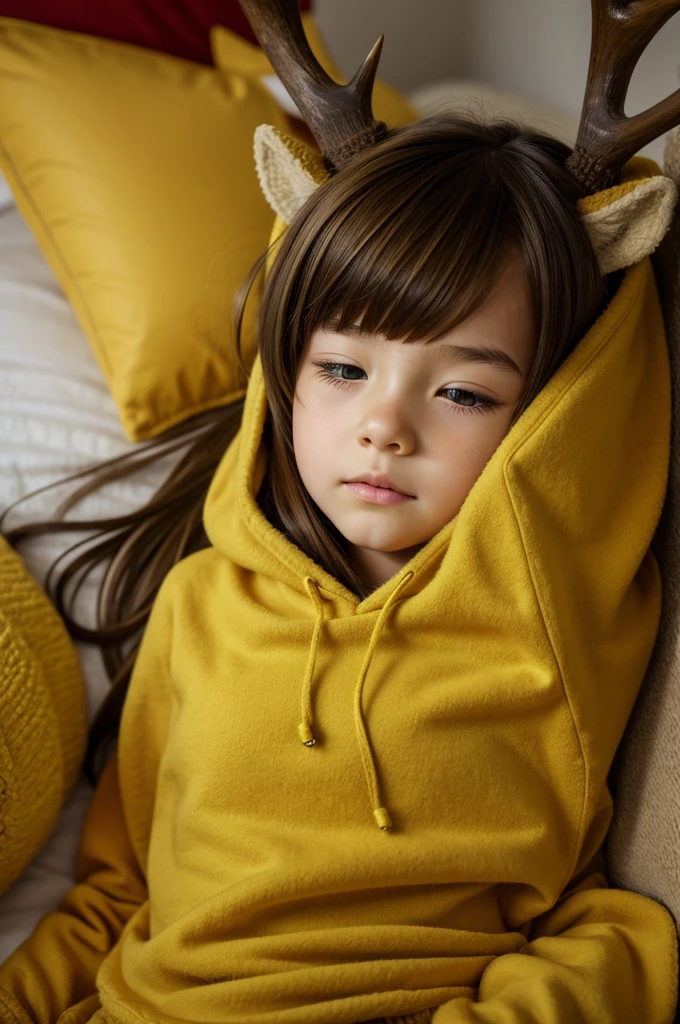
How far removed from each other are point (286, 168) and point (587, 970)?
0.80 metres

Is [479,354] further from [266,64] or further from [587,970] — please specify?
[266,64]

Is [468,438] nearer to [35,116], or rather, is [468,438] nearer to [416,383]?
[416,383]

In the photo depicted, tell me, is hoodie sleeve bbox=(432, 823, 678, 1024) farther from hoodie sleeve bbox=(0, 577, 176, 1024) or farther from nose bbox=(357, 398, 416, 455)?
nose bbox=(357, 398, 416, 455)

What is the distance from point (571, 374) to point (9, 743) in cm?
65

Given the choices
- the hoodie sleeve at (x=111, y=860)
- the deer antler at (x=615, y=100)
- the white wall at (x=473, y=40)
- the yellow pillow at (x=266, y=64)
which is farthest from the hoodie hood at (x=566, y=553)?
the white wall at (x=473, y=40)

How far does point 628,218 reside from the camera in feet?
2.96

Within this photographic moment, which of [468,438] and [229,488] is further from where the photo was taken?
[229,488]

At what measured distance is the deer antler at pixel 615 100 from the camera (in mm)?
856

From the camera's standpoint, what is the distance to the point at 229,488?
109 cm

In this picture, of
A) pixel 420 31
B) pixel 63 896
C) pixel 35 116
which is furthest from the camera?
pixel 420 31

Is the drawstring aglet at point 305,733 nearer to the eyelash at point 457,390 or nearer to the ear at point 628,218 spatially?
the eyelash at point 457,390

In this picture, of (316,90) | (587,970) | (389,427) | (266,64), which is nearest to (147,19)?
(266,64)

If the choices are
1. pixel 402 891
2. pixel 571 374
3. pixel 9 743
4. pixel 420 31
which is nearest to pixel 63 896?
pixel 9 743

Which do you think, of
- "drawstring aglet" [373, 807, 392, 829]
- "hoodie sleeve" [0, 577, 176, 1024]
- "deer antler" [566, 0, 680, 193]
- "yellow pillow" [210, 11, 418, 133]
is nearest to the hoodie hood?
"drawstring aglet" [373, 807, 392, 829]
